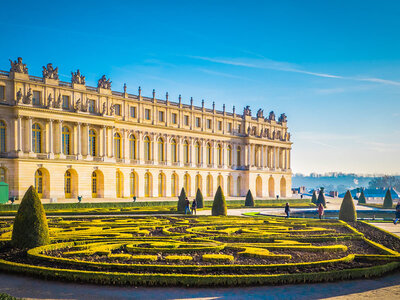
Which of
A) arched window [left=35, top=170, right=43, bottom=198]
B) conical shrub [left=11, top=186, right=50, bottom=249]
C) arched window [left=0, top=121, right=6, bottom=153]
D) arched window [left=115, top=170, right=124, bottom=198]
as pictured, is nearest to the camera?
conical shrub [left=11, top=186, right=50, bottom=249]

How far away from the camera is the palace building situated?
45531 mm

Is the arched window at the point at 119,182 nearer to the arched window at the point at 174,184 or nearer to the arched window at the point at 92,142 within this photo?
the arched window at the point at 92,142

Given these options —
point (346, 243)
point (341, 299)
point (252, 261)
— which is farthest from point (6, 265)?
point (346, 243)

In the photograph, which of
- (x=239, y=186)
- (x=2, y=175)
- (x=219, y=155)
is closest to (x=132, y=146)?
(x=219, y=155)

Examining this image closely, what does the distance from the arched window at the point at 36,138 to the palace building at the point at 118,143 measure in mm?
106

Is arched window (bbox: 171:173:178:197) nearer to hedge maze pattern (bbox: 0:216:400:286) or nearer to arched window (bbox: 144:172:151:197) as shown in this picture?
arched window (bbox: 144:172:151:197)

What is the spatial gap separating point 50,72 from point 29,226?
38104 millimetres

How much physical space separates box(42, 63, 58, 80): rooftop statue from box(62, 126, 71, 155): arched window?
602 cm

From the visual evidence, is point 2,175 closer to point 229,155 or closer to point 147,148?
point 147,148

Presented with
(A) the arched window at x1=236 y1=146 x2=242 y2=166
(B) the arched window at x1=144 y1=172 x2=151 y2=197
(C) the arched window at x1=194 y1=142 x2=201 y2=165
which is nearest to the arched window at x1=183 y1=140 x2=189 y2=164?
(C) the arched window at x1=194 y1=142 x2=201 y2=165

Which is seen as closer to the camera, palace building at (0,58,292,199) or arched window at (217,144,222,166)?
palace building at (0,58,292,199)

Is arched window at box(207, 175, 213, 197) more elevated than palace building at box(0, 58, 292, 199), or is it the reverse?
palace building at box(0, 58, 292, 199)

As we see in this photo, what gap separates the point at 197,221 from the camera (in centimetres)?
2430

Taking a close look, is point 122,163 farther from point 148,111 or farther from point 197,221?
point 197,221
